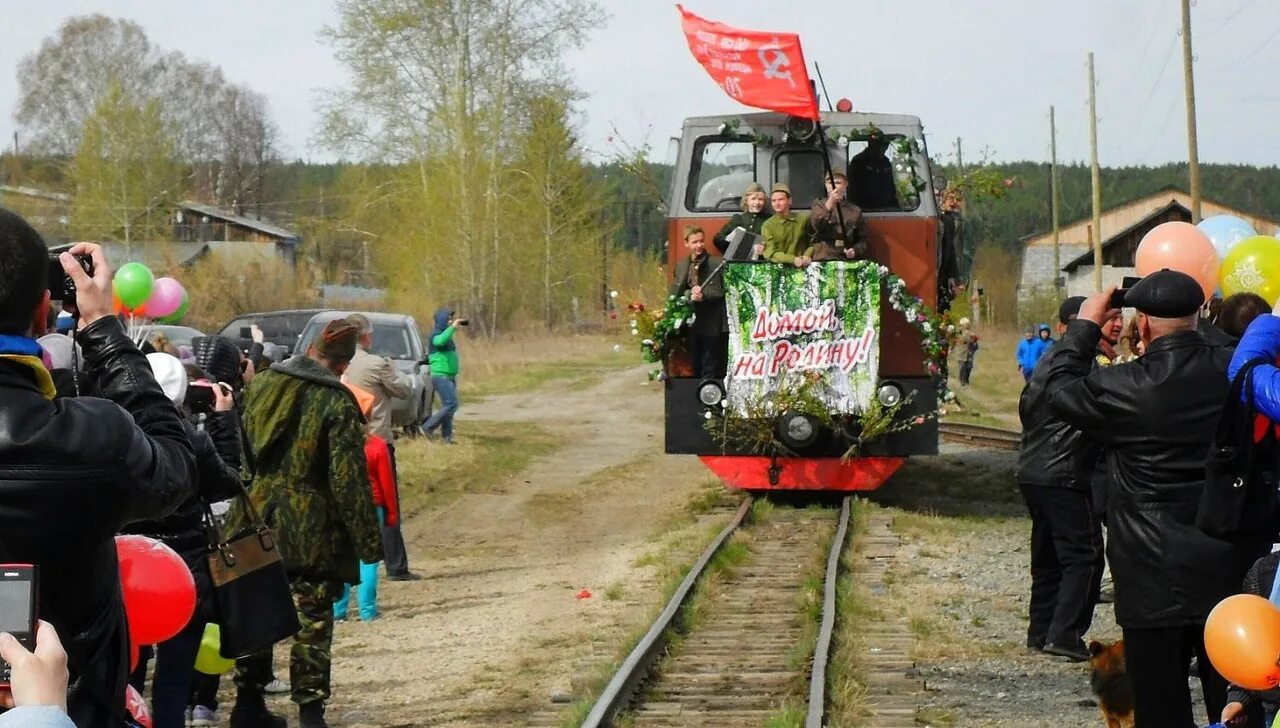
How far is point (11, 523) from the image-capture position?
2.87m

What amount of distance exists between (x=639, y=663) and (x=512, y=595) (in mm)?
3199

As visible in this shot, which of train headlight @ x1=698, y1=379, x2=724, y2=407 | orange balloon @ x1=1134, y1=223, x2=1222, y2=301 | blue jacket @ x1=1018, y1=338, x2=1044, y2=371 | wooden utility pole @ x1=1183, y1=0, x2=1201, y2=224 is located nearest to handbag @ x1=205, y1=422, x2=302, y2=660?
orange balloon @ x1=1134, y1=223, x2=1222, y2=301

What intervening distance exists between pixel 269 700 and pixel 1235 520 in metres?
4.88

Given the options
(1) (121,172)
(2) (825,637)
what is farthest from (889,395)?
(1) (121,172)

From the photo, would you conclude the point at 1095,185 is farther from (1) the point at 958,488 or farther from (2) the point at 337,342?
(2) the point at 337,342

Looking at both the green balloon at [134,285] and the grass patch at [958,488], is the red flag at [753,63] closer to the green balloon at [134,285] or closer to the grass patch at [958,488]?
the grass patch at [958,488]

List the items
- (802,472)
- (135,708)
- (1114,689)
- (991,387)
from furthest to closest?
(991,387), (802,472), (1114,689), (135,708)

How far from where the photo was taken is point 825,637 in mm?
8641

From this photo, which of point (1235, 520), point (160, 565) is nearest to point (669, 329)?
point (1235, 520)

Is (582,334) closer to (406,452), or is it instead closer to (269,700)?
(406,452)

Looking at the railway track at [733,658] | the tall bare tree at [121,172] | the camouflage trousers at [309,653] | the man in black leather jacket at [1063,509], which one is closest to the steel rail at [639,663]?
the railway track at [733,658]

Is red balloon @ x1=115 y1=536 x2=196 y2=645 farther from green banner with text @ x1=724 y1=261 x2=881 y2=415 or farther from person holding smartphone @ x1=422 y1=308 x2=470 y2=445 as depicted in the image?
person holding smartphone @ x1=422 y1=308 x2=470 y2=445

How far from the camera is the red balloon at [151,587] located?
149 inches

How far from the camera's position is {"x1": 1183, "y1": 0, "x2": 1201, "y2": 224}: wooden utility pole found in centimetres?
3061
